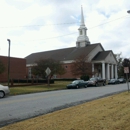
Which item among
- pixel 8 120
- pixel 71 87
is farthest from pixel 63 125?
pixel 71 87

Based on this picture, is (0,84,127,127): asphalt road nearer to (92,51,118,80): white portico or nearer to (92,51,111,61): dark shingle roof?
(92,51,118,80): white portico

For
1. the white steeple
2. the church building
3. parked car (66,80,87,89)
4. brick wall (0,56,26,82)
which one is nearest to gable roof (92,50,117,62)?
the church building

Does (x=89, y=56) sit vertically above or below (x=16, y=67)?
above

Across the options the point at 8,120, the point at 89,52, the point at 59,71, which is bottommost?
the point at 8,120

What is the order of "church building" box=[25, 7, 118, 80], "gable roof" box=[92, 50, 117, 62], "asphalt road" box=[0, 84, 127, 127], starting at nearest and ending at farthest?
"asphalt road" box=[0, 84, 127, 127]
"gable roof" box=[92, 50, 117, 62]
"church building" box=[25, 7, 118, 80]

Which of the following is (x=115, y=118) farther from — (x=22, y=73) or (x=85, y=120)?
(x=22, y=73)

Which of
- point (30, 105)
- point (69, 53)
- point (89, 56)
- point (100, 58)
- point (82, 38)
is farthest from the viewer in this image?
point (82, 38)

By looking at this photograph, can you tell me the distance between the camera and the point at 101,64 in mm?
72938

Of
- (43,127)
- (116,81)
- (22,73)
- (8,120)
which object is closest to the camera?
(43,127)

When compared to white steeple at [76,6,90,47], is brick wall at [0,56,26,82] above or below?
below

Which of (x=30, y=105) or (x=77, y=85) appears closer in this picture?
(x=30, y=105)

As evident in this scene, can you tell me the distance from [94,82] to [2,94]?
21.4 metres

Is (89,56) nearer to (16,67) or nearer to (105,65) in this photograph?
(105,65)

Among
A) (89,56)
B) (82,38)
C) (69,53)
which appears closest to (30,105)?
(89,56)
